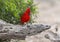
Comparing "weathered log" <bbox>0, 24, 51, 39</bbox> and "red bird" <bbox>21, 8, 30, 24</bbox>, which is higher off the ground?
"red bird" <bbox>21, 8, 30, 24</bbox>

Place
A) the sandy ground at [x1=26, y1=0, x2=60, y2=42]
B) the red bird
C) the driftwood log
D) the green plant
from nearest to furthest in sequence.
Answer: the driftwood log, the red bird, the green plant, the sandy ground at [x1=26, y1=0, x2=60, y2=42]

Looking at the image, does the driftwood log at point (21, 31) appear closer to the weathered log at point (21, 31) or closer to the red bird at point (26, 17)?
the weathered log at point (21, 31)

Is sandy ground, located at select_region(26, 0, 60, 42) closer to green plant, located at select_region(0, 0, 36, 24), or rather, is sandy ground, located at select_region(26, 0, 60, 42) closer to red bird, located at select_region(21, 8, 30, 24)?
green plant, located at select_region(0, 0, 36, 24)

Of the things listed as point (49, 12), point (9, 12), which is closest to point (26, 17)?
point (9, 12)

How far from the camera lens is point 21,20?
3143 mm

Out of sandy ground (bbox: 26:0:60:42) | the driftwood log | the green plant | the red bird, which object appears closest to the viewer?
the driftwood log

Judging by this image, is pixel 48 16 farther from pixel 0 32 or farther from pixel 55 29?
pixel 0 32

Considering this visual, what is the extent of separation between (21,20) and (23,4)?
0.36 m

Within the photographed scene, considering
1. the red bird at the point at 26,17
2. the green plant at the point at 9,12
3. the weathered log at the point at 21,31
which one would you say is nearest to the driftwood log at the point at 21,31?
the weathered log at the point at 21,31

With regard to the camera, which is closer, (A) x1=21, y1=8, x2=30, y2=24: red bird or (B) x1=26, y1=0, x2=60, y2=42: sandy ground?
(A) x1=21, y1=8, x2=30, y2=24: red bird

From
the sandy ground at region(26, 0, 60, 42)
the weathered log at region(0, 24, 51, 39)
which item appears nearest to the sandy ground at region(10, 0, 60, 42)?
the sandy ground at region(26, 0, 60, 42)

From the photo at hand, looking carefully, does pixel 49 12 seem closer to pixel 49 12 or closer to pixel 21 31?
pixel 49 12

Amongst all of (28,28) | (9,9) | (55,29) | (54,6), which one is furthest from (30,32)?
(54,6)

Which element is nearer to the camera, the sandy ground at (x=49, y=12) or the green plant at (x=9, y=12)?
the green plant at (x=9, y=12)
